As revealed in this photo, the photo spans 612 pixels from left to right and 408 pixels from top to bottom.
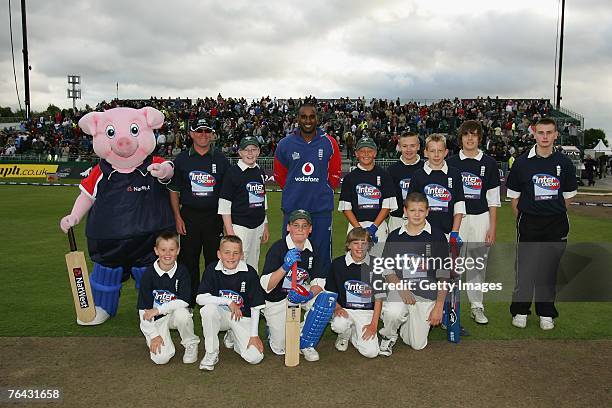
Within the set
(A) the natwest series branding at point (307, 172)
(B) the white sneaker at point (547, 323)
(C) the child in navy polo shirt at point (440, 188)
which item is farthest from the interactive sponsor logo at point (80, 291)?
(B) the white sneaker at point (547, 323)

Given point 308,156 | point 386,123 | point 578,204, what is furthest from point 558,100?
point 308,156

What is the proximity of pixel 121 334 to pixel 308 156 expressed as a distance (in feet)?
8.99

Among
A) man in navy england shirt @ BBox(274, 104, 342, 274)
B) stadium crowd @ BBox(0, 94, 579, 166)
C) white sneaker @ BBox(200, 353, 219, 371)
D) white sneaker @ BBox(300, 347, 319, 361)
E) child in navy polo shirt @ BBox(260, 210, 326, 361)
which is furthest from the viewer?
stadium crowd @ BBox(0, 94, 579, 166)

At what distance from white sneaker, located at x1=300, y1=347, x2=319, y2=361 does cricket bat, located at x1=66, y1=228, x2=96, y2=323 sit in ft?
7.92

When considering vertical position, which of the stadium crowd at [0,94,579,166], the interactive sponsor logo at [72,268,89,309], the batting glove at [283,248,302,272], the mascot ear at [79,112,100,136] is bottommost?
the interactive sponsor logo at [72,268,89,309]

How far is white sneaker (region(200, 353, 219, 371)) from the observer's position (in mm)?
4633

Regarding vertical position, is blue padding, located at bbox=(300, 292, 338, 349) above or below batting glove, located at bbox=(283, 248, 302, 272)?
below

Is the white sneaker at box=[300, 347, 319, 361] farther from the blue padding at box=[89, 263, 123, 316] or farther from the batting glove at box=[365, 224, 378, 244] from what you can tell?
the blue padding at box=[89, 263, 123, 316]

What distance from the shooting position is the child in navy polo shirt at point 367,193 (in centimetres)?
597

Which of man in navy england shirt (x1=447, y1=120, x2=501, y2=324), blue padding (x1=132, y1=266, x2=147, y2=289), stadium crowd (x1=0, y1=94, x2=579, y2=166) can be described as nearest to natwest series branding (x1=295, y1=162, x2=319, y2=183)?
man in navy england shirt (x1=447, y1=120, x2=501, y2=324)

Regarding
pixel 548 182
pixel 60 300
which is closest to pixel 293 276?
pixel 548 182

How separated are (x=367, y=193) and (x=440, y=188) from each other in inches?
31.9

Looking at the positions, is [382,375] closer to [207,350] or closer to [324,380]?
[324,380]

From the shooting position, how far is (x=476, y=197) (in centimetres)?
600
